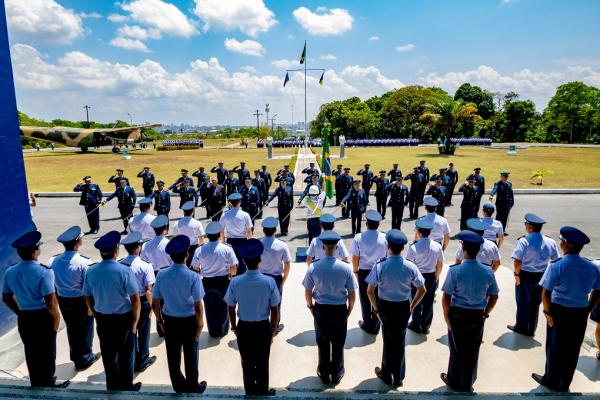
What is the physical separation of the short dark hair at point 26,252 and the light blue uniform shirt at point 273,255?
97.3 inches

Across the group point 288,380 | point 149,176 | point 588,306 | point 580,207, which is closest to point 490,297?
point 588,306

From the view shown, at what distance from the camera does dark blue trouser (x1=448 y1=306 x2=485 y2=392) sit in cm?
373

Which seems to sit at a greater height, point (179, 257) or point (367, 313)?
point (179, 257)

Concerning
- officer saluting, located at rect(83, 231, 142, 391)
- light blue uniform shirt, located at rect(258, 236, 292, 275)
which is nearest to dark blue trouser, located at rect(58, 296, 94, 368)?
officer saluting, located at rect(83, 231, 142, 391)

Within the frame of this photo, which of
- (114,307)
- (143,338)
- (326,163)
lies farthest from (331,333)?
(326,163)

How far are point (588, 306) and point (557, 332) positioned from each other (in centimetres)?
40

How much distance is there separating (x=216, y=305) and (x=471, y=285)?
10.8ft

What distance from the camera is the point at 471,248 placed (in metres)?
3.66

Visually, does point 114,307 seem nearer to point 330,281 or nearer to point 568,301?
point 330,281

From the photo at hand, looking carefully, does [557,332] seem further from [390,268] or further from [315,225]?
[315,225]

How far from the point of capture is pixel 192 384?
152 inches

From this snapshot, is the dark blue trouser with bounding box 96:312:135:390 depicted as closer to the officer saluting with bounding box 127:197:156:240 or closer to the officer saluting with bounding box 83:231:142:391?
the officer saluting with bounding box 83:231:142:391

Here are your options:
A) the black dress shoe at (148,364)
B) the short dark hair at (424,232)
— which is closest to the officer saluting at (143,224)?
the black dress shoe at (148,364)

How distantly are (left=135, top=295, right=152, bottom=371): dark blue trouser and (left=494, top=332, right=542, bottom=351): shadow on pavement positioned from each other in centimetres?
451
